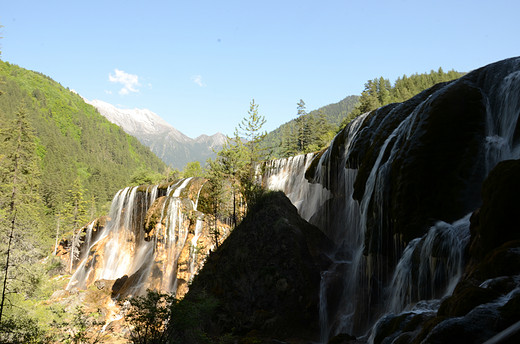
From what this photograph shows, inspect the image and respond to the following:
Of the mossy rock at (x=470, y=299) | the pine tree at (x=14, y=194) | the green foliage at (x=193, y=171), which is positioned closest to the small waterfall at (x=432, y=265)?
the mossy rock at (x=470, y=299)

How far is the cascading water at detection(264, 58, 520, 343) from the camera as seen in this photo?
10445 mm

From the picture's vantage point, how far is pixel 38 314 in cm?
1916

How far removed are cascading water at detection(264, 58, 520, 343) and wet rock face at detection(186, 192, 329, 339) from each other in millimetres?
1109

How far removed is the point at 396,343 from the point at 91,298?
3421cm

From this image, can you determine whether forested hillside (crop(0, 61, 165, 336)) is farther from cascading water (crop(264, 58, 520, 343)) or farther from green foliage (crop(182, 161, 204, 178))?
green foliage (crop(182, 161, 204, 178))

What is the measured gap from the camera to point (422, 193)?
11.8 meters

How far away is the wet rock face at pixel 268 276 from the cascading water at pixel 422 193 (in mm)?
1109

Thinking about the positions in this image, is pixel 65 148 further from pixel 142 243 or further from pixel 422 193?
pixel 422 193

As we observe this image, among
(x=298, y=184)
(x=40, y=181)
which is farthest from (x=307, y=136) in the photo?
(x=40, y=181)

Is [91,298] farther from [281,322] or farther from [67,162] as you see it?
[67,162]

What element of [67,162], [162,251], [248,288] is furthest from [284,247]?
[67,162]

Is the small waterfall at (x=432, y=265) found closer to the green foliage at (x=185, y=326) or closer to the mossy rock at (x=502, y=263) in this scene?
the mossy rock at (x=502, y=263)

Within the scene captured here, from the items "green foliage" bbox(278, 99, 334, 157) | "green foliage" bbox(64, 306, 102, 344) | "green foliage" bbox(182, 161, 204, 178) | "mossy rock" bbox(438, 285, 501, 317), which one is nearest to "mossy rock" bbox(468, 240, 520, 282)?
"mossy rock" bbox(438, 285, 501, 317)

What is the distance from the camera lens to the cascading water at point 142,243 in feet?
115
